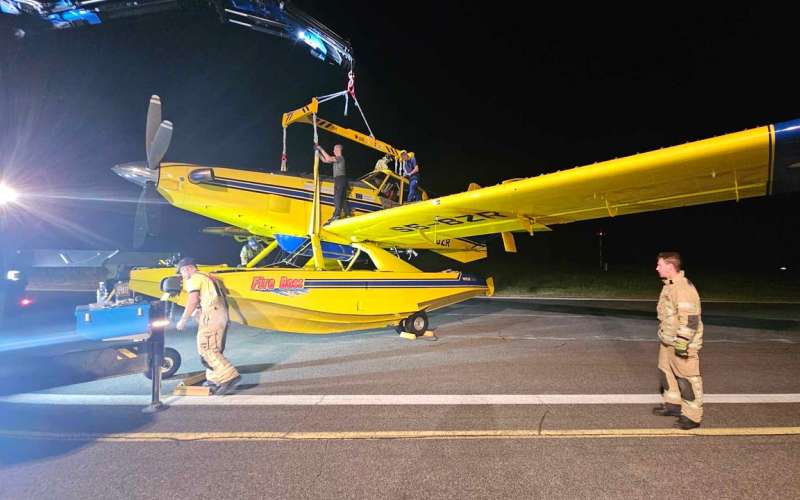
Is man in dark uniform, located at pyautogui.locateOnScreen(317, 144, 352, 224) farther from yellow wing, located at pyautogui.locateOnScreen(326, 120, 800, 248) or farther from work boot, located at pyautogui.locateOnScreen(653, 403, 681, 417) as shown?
work boot, located at pyautogui.locateOnScreen(653, 403, 681, 417)

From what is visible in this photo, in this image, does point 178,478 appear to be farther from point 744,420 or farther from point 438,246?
point 438,246

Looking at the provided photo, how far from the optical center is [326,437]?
130 inches

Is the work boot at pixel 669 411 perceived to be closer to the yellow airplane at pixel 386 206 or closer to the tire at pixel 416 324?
the yellow airplane at pixel 386 206

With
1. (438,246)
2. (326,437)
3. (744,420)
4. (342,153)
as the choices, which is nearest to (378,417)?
(326,437)

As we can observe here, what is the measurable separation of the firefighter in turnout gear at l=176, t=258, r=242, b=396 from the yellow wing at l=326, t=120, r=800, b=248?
122 inches

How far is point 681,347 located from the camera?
132 inches

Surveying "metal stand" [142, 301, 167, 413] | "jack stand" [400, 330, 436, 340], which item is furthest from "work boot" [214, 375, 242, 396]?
"jack stand" [400, 330, 436, 340]

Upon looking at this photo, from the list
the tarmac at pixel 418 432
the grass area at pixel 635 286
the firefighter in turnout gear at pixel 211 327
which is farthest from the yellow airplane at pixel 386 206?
→ the grass area at pixel 635 286

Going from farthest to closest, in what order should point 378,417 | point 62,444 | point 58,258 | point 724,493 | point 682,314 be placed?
point 58,258 < point 378,417 < point 682,314 < point 62,444 < point 724,493

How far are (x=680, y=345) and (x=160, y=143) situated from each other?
7620 mm

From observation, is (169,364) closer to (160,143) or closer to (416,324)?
(160,143)

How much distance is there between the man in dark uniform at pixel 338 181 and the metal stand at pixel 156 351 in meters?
3.97

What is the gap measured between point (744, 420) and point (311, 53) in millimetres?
13184

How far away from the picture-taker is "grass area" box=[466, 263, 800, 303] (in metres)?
15.7
